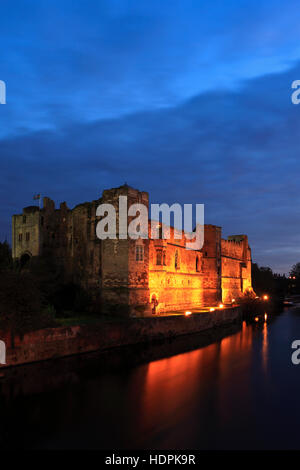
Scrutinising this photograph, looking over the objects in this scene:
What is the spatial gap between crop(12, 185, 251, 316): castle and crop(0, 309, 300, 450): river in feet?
15.9

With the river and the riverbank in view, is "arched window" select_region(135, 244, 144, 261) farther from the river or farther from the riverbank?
the river

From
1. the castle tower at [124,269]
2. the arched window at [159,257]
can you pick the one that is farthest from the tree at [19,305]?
the arched window at [159,257]

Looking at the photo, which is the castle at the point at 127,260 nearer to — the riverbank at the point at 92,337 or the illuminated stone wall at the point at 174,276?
the illuminated stone wall at the point at 174,276

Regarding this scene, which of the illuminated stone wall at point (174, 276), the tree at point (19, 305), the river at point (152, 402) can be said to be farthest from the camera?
the illuminated stone wall at point (174, 276)

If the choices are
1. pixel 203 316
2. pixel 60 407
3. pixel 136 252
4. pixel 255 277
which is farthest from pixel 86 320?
pixel 255 277

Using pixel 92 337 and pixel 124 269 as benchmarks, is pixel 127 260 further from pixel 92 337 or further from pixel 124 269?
pixel 92 337

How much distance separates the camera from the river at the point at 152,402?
34.4 ft

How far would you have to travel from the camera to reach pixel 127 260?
77.8 ft

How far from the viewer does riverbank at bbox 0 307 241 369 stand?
52.1ft

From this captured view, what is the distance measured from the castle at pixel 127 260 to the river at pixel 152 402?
191 inches

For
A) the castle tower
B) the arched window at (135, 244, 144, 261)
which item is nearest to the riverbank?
the castle tower

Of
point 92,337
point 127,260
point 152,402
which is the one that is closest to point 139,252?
point 127,260

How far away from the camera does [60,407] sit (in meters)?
12.5

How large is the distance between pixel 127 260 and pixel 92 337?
621cm
